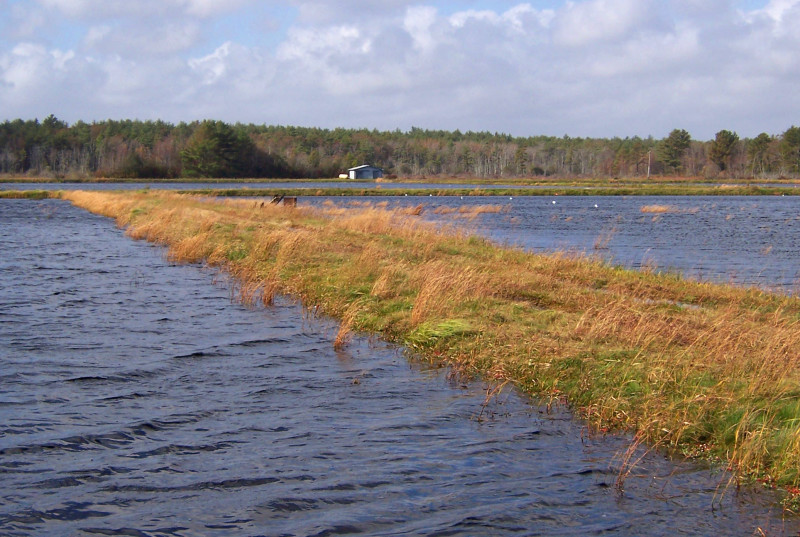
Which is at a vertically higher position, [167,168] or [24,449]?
[167,168]

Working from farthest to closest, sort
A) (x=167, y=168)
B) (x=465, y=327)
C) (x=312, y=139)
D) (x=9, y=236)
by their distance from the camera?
(x=312, y=139), (x=167, y=168), (x=9, y=236), (x=465, y=327)

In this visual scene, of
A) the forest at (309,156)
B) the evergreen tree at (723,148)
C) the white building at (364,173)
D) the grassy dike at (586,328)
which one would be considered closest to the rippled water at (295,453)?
the grassy dike at (586,328)

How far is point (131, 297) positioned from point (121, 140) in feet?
544

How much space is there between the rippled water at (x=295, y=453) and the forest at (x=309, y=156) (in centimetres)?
12019

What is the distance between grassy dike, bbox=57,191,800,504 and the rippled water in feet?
1.73

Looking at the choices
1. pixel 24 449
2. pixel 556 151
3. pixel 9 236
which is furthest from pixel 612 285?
pixel 556 151

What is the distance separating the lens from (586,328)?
12719mm

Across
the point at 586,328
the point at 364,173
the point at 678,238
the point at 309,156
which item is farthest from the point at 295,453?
the point at 309,156

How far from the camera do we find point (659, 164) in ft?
544

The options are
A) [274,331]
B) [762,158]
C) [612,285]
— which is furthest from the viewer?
[762,158]

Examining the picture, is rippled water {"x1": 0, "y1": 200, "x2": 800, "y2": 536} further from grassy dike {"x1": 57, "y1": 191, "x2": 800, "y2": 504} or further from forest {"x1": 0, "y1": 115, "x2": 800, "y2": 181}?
forest {"x1": 0, "y1": 115, "x2": 800, "y2": 181}

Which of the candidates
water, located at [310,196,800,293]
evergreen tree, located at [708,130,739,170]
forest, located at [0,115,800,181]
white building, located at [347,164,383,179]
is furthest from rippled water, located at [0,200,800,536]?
evergreen tree, located at [708,130,739,170]

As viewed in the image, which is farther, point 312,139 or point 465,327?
Result: point 312,139

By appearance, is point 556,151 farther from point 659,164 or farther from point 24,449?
point 24,449
